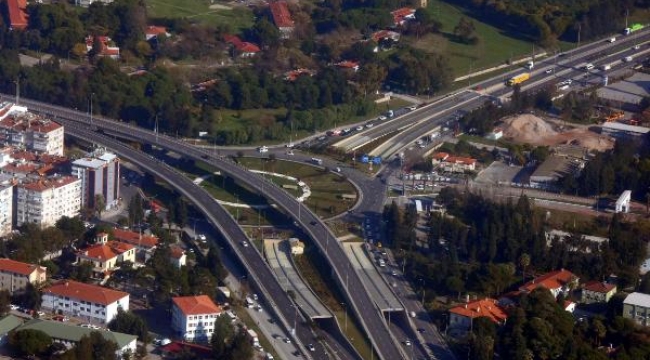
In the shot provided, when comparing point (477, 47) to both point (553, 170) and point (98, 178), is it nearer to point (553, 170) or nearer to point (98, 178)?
point (553, 170)

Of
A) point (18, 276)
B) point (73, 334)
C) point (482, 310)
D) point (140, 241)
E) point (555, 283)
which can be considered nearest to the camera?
point (73, 334)

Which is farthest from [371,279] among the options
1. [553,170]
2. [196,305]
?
[553,170]

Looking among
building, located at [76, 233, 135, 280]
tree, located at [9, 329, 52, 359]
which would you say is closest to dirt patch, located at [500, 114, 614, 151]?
building, located at [76, 233, 135, 280]

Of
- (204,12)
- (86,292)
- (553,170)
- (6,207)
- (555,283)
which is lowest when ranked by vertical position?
(86,292)

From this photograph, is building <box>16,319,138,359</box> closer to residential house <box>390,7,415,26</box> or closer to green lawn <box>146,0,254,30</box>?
green lawn <box>146,0,254,30</box>

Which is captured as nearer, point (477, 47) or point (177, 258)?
point (177, 258)

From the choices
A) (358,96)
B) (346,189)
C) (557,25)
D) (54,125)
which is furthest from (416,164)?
(557,25)
